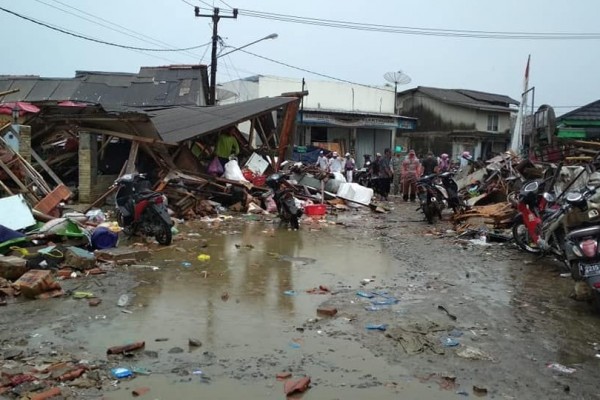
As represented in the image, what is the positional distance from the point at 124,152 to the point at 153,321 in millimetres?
11285

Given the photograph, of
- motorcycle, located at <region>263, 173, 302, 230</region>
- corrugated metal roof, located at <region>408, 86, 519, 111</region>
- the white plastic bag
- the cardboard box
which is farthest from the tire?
corrugated metal roof, located at <region>408, 86, 519, 111</region>

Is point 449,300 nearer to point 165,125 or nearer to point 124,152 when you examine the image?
point 165,125

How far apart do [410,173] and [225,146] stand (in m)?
6.73

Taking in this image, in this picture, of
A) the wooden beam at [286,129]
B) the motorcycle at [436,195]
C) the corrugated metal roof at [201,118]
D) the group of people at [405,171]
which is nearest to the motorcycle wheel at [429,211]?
the motorcycle at [436,195]

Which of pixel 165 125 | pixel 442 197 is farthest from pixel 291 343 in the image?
pixel 165 125

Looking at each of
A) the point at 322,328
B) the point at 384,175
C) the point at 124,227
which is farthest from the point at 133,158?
the point at 322,328

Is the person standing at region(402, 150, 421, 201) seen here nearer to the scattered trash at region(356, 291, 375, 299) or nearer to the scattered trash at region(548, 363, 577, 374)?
the scattered trash at region(356, 291, 375, 299)

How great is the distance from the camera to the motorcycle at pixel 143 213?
29.5 feet

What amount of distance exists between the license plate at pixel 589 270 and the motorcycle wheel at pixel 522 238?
3609 mm

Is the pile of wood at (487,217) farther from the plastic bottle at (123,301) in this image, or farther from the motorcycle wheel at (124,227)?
the plastic bottle at (123,301)

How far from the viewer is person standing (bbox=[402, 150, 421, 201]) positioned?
18750 mm

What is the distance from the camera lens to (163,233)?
29.5 ft

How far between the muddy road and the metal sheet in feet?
6.92

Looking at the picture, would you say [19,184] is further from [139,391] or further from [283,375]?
[283,375]
